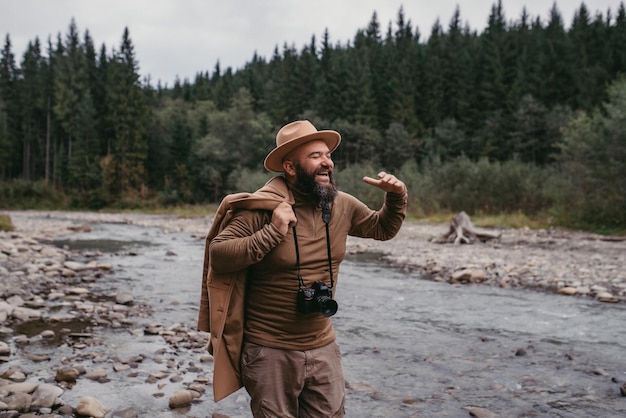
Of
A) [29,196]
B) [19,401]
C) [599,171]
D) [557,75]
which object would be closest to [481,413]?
[19,401]

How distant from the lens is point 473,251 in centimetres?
1620

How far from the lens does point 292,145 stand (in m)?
2.83

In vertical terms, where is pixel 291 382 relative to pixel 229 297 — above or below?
below

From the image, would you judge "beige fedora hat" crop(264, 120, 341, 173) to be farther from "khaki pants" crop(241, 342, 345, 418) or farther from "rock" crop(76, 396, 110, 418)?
"rock" crop(76, 396, 110, 418)

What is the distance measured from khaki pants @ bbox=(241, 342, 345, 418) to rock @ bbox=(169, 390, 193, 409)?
2418 millimetres

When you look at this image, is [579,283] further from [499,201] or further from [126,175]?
[126,175]

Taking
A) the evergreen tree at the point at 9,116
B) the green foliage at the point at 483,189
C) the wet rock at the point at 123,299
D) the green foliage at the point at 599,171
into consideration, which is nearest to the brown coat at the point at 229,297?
the wet rock at the point at 123,299

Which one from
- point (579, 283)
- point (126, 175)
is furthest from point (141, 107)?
point (579, 283)

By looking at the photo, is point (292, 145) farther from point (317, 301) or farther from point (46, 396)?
point (46, 396)

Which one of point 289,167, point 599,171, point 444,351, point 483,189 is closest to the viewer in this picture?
point 289,167

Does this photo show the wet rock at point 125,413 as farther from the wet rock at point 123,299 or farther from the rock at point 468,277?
the rock at point 468,277

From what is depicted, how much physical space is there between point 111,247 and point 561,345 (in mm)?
16104

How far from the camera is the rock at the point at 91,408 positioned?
4520 mm

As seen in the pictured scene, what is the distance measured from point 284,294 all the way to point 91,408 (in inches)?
109
